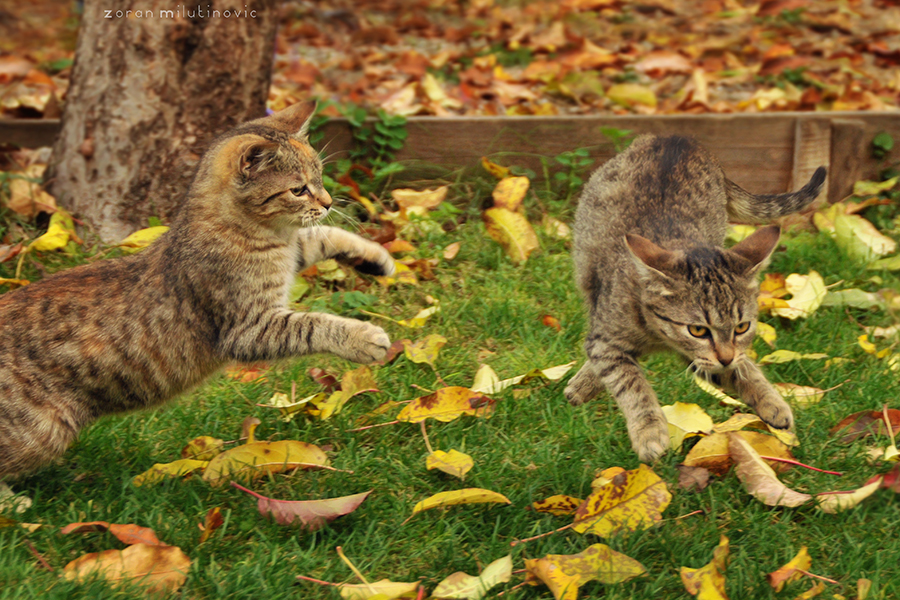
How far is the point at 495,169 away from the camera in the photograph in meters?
5.25

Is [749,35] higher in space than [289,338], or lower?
higher

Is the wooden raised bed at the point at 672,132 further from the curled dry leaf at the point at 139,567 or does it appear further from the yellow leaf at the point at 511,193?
the curled dry leaf at the point at 139,567

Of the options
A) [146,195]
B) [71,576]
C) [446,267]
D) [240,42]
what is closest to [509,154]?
[446,267]

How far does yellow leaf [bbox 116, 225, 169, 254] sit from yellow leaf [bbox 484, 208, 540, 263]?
183 centimetres

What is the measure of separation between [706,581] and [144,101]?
3.92 metres

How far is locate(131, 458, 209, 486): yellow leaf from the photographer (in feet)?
10.3

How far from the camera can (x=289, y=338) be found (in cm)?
337

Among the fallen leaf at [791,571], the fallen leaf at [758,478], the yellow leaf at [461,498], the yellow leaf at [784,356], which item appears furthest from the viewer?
the yellow leaf at [784,356]

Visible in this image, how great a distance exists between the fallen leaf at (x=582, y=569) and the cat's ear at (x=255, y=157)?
192cm

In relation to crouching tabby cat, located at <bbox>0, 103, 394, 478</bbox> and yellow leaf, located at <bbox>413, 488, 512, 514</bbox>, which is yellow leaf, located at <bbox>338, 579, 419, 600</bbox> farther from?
crouching tabby cat, located at <bbox>0, 103, 394, 478</bbox>

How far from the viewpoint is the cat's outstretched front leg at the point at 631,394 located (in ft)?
10.5

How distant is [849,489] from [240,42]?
3.91m

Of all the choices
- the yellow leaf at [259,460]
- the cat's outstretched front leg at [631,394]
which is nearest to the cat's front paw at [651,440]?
the cat's outstretched front leg at [631,394]

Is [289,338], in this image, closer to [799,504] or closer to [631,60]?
[799,504]
